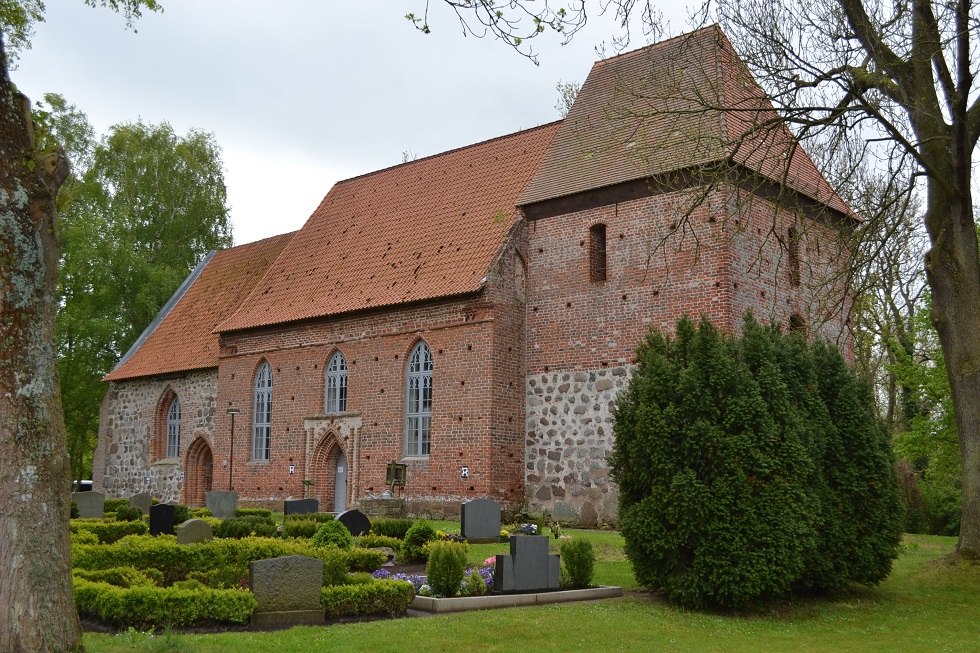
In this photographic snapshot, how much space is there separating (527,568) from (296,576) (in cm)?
298

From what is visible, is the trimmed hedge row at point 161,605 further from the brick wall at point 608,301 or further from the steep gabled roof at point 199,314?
the steep gabled roof at point 199,314

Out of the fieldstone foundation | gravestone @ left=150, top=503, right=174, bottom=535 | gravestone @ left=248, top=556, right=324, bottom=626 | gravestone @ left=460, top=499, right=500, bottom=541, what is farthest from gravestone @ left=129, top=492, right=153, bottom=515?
gravestone @ left=248, top=556, right=324, bottom=626

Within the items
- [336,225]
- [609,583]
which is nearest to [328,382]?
[336,225]

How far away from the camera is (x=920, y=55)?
1241cm

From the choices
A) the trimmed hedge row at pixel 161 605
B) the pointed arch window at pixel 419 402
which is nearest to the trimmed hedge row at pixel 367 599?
the trimmed hedge row at pixel 161 605

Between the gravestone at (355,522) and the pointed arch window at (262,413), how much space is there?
1054cm

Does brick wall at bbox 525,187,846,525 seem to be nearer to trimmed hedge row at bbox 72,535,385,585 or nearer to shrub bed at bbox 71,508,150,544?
shrub bed at bbox 71,508,150,544

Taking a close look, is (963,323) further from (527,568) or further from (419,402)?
(419,402)

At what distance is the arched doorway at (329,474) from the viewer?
23.9 meters

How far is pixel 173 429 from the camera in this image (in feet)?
97.2

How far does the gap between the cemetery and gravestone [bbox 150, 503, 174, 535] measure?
2cm

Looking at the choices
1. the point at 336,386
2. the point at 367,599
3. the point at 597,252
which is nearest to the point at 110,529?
the point at 367,599

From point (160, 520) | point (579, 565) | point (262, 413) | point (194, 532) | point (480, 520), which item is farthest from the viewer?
point (262, 413)

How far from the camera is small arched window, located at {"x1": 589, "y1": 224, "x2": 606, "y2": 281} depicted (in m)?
20.5
